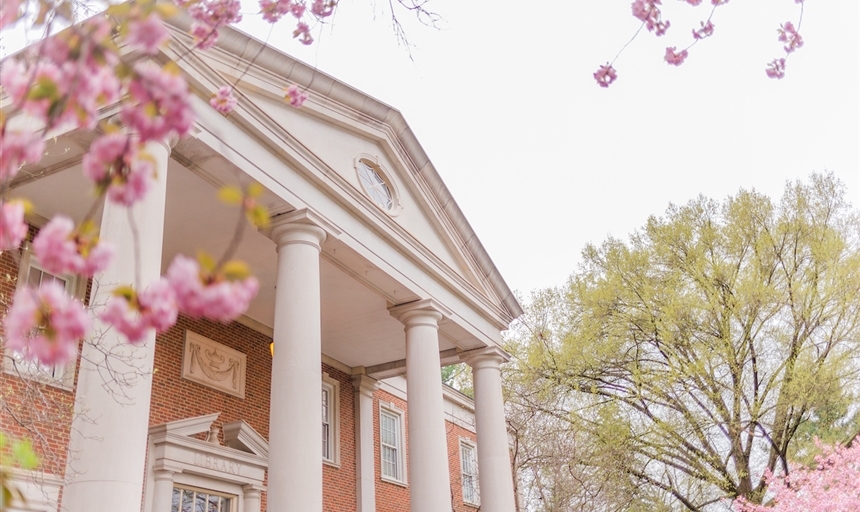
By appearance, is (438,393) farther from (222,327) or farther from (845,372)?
(845,372)

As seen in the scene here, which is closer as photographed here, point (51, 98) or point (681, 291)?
point (51, 98)

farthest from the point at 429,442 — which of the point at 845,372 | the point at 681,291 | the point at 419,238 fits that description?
the point at 845,372

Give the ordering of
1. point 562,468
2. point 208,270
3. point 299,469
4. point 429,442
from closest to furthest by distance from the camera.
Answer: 1. point 208,270
2. point 299,469
3. point 429,442
4. point 562,468

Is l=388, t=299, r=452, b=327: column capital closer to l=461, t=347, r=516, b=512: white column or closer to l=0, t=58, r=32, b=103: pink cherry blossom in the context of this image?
l=461, t=347, r=516, b=512: white column

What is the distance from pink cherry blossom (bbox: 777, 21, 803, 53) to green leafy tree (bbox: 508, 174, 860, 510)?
15642 mm

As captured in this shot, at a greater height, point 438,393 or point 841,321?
point 841,321

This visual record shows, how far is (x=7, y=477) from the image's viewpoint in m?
2.07

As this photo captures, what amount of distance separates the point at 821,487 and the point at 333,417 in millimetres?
12870

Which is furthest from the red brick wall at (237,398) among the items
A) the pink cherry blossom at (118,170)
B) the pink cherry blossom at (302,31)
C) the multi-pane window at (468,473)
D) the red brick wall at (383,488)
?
the pink cherry blossom at (118,170)

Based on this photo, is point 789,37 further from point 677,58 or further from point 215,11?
point 215,11

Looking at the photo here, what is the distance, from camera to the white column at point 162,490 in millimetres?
12453

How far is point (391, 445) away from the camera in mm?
20797

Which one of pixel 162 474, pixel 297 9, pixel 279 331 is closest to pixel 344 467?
pixel 162 474

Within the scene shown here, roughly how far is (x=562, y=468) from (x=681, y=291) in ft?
20.8
